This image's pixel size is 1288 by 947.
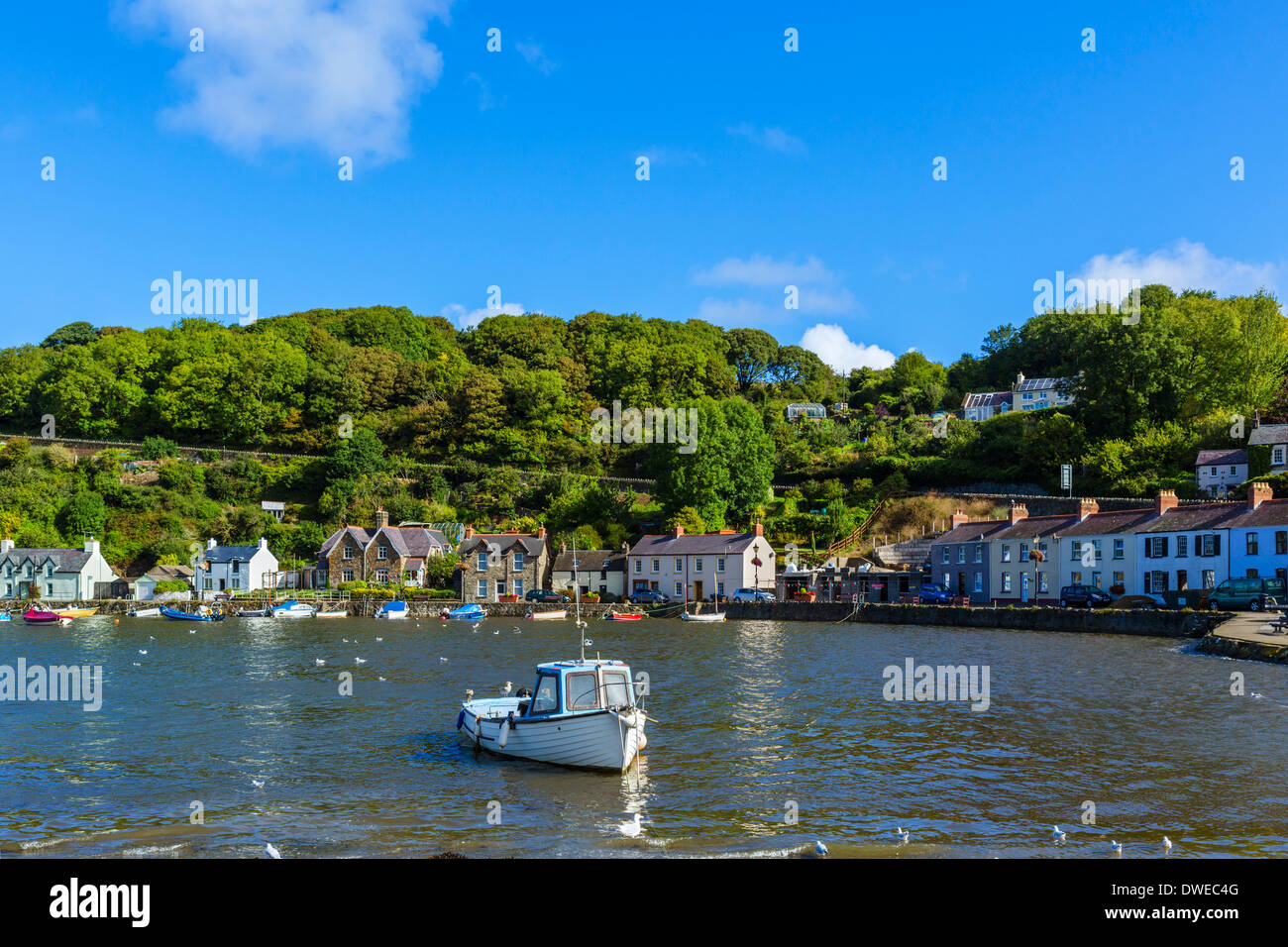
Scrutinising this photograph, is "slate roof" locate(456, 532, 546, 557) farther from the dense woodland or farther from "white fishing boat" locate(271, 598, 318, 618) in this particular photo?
"white fishing boat" locate(271, 598, 318, 618)

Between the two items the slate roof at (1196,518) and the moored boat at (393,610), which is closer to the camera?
the slate roof at (1196,518)

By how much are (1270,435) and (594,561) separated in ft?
170

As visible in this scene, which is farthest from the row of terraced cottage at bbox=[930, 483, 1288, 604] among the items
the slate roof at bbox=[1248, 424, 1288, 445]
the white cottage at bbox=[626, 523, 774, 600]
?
the slate roof at bbox=[1248, 424, 1288, 445]

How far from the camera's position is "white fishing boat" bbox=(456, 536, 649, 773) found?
69.2 feet

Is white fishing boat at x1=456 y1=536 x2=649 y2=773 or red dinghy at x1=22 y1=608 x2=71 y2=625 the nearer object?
white fishing boat at x1=456 y1=536 x2=649 y2=773

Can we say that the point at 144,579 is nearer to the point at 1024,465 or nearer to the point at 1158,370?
the point at 1024,465

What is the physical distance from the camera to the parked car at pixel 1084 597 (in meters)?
57.8

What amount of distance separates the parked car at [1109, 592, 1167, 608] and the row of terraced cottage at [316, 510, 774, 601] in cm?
2767

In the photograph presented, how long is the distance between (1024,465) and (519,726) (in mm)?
74109

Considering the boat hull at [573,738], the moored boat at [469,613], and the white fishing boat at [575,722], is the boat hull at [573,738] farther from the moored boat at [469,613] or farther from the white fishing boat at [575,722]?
the moored boat at [469,613]

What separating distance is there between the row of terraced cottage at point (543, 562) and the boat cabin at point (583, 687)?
54.7 m

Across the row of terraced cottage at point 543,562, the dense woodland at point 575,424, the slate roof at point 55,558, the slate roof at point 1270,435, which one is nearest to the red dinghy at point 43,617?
the slate roof at point 55,558

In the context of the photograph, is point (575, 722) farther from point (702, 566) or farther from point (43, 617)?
point (43, 617)
